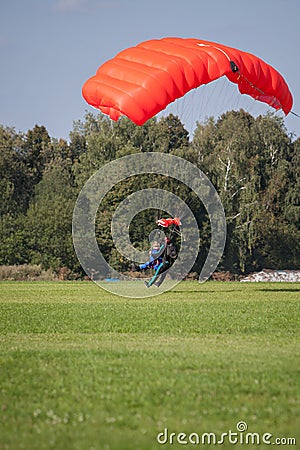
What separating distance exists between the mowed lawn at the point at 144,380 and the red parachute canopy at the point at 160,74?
16.2 ft

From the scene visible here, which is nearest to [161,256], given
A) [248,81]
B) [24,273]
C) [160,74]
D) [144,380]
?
[248,81]

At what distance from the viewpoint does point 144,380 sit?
33.0 feet

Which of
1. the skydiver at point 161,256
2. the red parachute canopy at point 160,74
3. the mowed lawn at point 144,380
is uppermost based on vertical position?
the red parachute canopy at point 160,74

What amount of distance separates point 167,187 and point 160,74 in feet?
A: 102

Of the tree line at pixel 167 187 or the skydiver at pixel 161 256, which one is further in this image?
the tree line at pixel 167 187

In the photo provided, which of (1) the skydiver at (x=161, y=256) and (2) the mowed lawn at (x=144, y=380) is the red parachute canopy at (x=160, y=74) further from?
(1) the skydiver at (x=161, y=256)

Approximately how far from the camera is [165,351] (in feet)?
41.1

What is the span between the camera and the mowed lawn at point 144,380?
7.79m

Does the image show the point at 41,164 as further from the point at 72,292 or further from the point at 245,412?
the point at 245,412

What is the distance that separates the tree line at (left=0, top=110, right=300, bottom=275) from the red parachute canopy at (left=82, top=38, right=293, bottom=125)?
2744 cm

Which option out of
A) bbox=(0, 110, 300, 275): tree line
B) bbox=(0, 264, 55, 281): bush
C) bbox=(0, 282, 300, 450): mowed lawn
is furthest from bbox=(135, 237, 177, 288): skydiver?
bbox=(0, 110, 300, 275): tree line

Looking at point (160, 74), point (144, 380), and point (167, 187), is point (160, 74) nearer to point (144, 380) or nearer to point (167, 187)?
point (144, 380)

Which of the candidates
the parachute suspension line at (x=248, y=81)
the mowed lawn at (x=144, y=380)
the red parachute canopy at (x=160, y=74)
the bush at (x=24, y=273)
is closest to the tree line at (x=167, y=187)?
the bush at (x=24, y=273)

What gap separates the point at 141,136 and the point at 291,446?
51544 millimetres
